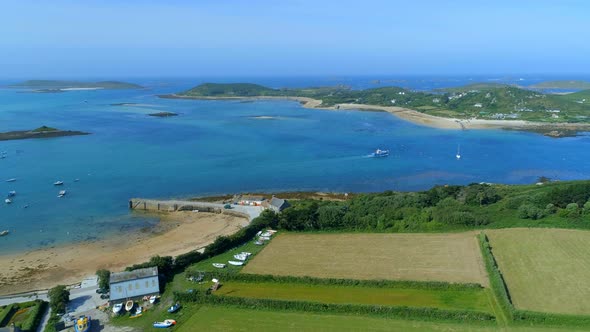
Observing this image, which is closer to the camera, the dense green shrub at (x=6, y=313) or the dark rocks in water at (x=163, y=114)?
the dense green shrub at (x=6, y=313)

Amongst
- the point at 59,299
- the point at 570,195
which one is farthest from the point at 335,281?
the point at 570,195

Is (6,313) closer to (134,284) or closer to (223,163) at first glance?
(134,284)

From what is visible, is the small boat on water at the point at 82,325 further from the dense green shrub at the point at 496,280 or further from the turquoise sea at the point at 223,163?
the dense green shrub at the point at 496,280

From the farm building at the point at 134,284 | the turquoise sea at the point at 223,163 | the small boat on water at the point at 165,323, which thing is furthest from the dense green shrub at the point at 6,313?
the turquoise sea at the point at 223,163

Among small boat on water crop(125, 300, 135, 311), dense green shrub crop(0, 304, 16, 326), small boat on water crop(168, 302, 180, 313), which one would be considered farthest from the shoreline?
dense green shrub crop(0, 304, 16, 326)

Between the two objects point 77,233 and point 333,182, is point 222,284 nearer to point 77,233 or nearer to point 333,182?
point 77,233

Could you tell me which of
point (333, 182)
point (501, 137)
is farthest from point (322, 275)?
point (501, 137)
